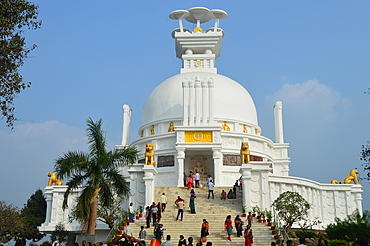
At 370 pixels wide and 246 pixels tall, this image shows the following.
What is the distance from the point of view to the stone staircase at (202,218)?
20062mm

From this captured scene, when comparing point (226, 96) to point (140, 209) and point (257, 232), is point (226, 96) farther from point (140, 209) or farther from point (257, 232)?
point (257, 232)

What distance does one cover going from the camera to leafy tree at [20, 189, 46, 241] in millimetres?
40688

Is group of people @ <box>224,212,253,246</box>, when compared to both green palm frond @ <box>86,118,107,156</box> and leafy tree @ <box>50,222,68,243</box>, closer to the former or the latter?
green palm frond @ <box>86,118,107,156</box>

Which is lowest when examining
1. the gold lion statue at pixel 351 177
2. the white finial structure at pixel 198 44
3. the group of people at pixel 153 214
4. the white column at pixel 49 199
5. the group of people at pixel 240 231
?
the group of people at pixel 240 231

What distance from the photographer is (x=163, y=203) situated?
25344mm

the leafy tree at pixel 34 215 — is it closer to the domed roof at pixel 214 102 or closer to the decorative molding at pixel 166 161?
the decorative molding at pixel 166 161

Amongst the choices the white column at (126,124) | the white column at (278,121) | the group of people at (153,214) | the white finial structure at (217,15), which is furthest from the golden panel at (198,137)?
the white finial structure at (217,15)

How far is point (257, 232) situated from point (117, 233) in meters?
6.60

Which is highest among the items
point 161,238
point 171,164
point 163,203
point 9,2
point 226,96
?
point 226,96

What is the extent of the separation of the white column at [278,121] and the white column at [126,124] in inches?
584

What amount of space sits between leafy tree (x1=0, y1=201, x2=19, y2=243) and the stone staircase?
43.8ft

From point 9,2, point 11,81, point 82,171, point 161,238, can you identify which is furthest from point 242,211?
point 9,2

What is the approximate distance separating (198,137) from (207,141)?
815 millimetres

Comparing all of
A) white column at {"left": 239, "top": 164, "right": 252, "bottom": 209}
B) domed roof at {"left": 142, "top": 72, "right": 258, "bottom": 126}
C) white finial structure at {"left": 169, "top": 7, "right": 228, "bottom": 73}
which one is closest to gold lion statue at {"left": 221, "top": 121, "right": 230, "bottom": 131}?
domed roof at {"left": 142, "top": 72, "right": 258, "bottom": 126}
